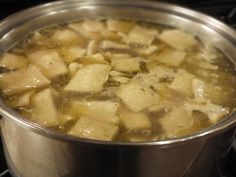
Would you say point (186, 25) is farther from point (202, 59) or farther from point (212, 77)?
point (212, 77)

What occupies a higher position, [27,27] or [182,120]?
[27,27]

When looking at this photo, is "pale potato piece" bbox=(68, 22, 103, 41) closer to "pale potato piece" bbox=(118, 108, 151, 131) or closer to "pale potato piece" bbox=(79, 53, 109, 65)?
"pale potato piece" bbox=(79, 53, 109, 65)

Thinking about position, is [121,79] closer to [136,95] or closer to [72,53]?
[136,95]

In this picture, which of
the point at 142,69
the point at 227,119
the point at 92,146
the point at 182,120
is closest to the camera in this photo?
the point at 92,146

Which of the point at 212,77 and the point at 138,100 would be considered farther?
the point at 212,77

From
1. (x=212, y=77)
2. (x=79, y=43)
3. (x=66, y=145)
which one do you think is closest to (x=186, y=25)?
(x=212, y=77)

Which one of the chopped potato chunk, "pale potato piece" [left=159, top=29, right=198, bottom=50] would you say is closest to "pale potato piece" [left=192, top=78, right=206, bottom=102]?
the chopped potato chunk
